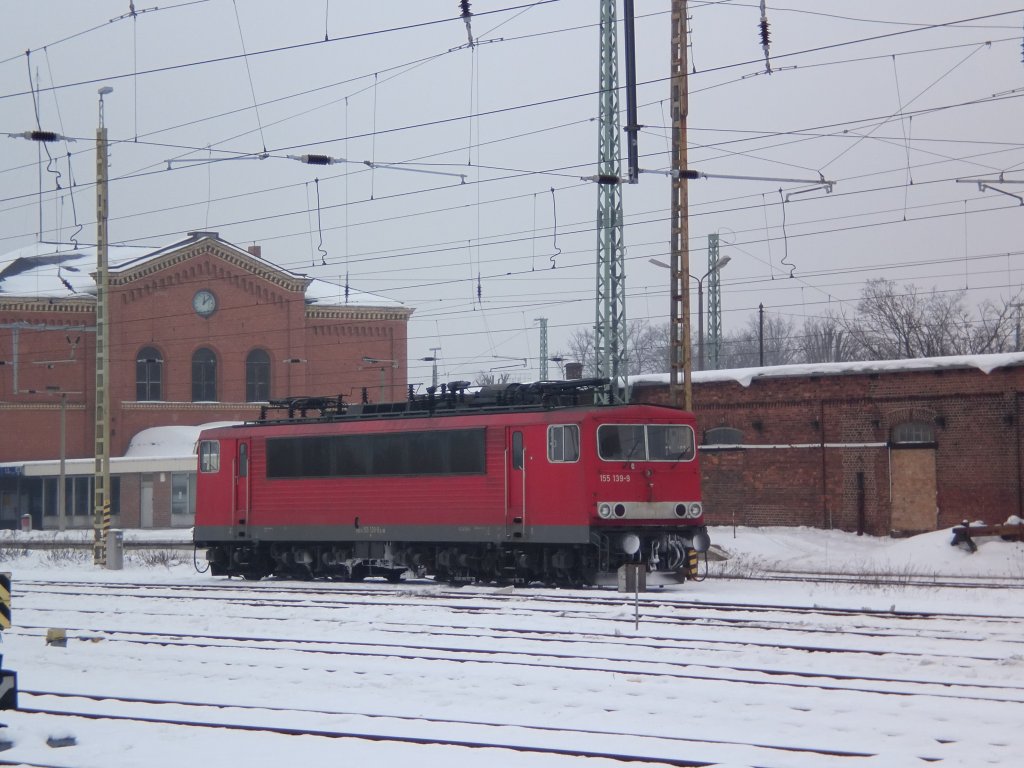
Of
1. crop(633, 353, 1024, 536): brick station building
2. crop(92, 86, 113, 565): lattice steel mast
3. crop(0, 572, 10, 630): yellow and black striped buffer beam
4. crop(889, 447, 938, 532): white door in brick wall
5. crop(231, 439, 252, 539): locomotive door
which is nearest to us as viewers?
crop(0, 572, 10, 630): yellow and black striped buffer beam

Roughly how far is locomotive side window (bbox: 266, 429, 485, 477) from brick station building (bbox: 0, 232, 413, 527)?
31143 millimetres

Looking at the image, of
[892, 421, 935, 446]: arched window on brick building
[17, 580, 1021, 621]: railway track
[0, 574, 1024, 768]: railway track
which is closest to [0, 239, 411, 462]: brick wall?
[892, 421, 935, 446]: arched window on brick building

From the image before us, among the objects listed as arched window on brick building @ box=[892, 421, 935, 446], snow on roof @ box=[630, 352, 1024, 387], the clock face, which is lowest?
arched window on brick building @ box=[892, 421, 935, 446]

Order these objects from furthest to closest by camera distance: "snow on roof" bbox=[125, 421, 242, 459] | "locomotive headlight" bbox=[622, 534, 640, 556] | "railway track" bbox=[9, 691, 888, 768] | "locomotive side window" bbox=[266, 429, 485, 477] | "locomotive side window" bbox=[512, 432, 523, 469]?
"snow on roof" bbox=[125, 421, 242, 459] → "locomotive side window" bbox=[266, 429, 485, 477] → "locomotive side window" bbox=[512, 432, 523, 469] → "locomotive headlight" bbox=[622, 534, 640, 556] → "railway track" bbox=[9, 691, 888, 768]

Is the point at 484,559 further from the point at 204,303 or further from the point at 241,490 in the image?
the point at 204,303

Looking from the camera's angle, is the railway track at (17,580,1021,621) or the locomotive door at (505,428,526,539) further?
the locomotive door at (505,428,526,539)

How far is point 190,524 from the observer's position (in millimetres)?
58719

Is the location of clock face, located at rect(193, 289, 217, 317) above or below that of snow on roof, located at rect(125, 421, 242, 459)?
above

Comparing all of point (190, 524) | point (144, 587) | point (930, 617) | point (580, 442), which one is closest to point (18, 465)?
point (190, 524)

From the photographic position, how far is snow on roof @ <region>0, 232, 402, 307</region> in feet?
198

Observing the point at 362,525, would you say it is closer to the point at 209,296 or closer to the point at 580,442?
the point at 580,442

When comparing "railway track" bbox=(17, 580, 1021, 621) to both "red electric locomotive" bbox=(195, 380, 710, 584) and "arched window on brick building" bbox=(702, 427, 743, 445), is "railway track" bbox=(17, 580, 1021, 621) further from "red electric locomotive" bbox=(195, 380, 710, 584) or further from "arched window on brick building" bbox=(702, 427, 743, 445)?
"arched window on brick building" bbox=(702, 427, 743, 445)

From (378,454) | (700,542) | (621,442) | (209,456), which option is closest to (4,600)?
(621,442)

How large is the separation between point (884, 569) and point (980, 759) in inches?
663
